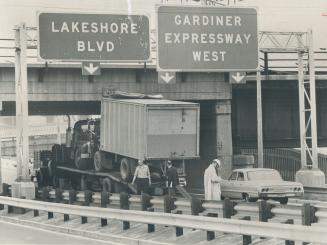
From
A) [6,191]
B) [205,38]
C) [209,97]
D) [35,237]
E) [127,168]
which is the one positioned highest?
[205,38]

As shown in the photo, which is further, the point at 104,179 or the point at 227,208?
the point at 104,179

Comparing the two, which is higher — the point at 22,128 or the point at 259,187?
the point at 22,128

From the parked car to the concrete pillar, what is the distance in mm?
10963

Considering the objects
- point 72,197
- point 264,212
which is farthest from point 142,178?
point 264,212

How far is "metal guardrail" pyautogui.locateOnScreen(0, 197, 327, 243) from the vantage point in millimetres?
10508

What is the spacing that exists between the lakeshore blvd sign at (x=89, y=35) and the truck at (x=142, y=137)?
2.28m

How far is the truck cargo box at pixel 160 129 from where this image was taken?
87.1ft

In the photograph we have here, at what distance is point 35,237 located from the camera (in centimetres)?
1677

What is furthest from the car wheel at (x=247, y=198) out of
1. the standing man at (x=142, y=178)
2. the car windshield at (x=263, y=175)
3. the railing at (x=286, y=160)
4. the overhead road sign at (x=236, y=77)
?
the railing at (x=286, y=160)

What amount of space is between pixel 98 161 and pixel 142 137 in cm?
552

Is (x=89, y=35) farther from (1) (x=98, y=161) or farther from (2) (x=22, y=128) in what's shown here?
(1) (x=98, y=161)

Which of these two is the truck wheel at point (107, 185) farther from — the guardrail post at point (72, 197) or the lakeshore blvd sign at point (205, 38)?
the guardrail post at point (72, 197)

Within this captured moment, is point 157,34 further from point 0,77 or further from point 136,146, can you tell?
point 0,77

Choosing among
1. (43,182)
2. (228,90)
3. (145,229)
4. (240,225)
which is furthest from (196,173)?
(240,225)
